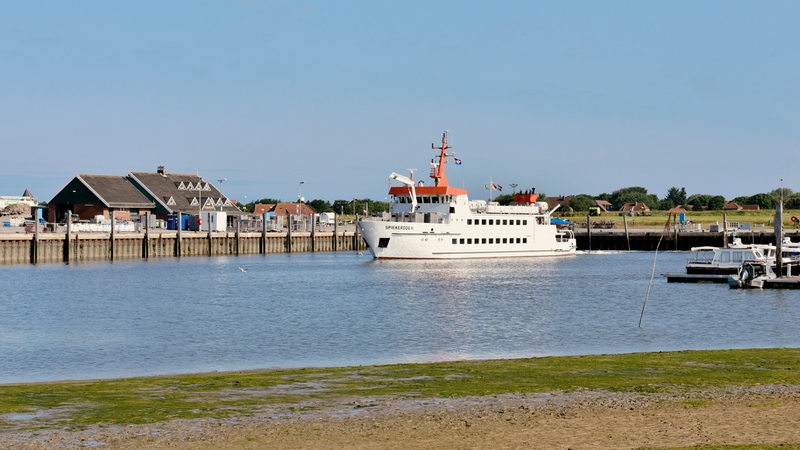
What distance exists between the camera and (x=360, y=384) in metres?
23.9

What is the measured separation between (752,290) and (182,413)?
149 ft

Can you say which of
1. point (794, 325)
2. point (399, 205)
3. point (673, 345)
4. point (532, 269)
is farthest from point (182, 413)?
point (399, 205)

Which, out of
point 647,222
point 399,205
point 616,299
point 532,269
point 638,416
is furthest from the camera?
point 647,222

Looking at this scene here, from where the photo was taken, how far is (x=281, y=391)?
2291 centimetres

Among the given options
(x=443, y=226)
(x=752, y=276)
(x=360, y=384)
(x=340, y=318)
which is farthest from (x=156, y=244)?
(x=360, y=384)

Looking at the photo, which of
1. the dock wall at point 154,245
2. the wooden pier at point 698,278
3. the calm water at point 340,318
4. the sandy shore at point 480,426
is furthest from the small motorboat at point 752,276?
the dock wall at point 154,245

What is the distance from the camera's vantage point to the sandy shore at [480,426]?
16969 millimetres

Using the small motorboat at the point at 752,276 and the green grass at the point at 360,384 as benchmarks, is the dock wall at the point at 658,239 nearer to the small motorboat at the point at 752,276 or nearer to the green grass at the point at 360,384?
the small motorboat at the point at 752,276

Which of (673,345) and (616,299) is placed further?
(616,299)

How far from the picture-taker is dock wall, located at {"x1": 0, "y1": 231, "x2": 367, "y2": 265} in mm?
89312

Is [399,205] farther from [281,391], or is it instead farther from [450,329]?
[281,391]

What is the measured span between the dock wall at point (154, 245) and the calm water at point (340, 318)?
33.7 feet

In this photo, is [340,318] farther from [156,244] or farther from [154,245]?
[156,244]

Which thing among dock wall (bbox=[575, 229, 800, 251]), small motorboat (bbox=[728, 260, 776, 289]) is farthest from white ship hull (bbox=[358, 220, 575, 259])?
small motorboat (bbox=[728, 260, 776, 289])
